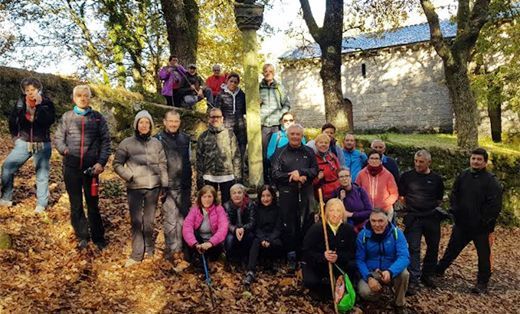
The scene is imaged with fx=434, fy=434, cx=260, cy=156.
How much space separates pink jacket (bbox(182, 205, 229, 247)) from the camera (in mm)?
5195

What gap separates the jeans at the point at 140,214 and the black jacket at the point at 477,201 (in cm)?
438

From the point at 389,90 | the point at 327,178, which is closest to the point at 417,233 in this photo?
the point at 327,178

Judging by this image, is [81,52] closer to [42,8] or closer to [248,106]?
[42,8]

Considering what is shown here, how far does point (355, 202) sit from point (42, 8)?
14410mm

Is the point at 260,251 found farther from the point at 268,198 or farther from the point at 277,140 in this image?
the point at 277,140

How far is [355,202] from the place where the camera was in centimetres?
562

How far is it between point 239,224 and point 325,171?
4.51ft

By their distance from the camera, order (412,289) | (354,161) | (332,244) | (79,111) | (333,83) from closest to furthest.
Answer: (332,244) → (79,111) → (412,289) → (354,161) → (333,83)

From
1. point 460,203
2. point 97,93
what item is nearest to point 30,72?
point 97,93

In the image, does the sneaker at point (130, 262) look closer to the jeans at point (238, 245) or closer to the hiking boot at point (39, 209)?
the jeans at point (238, 245)

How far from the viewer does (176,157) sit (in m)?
5.42

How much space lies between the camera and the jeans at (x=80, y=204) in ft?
17.0

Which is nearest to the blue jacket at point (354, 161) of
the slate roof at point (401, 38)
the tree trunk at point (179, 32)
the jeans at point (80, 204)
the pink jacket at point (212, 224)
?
the pink jacket at point (212, 224)

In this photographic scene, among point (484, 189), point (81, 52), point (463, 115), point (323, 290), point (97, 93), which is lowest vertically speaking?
point (323, 290)
